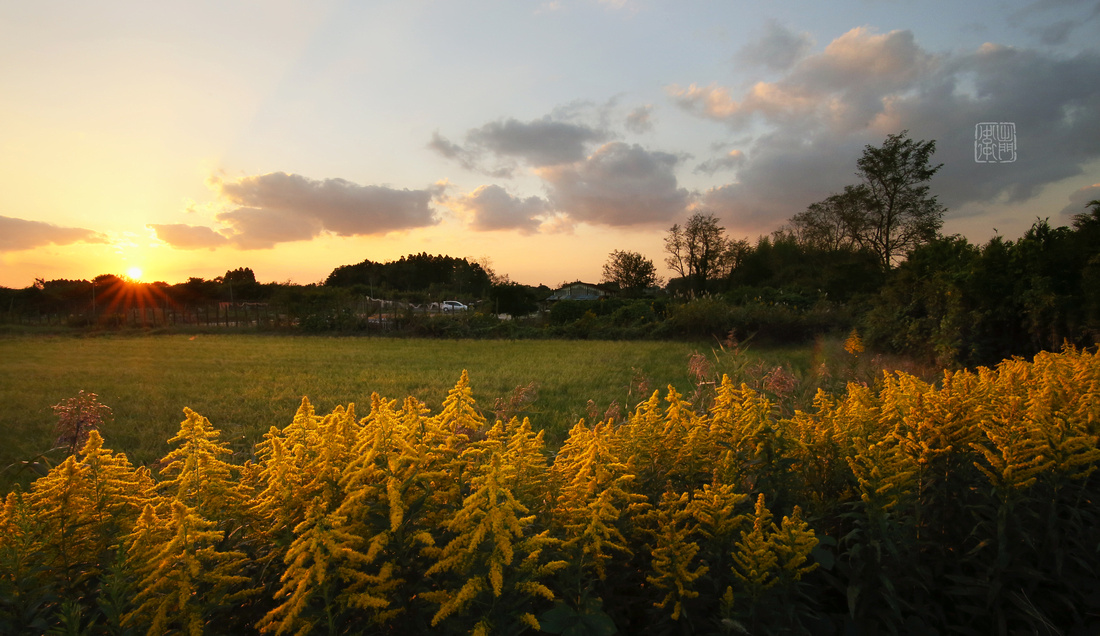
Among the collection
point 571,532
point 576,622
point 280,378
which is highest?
point 571,532

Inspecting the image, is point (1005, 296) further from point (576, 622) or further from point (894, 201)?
point (894, 201)

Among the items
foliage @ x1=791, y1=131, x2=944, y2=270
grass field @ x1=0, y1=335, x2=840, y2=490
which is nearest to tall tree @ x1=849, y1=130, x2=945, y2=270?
foliage @ x1=791, y1=131, x2=944, y2=270

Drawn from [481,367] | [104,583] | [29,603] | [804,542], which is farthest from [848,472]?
[481,367]

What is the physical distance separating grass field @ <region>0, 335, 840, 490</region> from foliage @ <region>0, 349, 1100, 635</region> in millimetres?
2883

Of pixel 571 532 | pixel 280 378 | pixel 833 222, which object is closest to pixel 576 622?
pixel 571 532

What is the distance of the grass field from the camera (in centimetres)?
657

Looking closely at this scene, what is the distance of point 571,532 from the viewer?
1839 mm

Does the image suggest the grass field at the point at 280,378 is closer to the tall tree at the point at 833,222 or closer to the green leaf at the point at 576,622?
the green leaf at the point at 576,622

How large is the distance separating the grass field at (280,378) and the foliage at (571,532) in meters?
2.88

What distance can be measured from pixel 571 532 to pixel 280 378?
1002 centimetres

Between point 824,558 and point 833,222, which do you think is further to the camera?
point 833,222

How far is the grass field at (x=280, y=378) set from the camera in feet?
21.6

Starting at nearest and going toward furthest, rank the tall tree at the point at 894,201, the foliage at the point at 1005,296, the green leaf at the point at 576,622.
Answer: the green leaf at the point at 576,622 < the foliage at the point at 1005,296 < the tall tree at the point at 894,201

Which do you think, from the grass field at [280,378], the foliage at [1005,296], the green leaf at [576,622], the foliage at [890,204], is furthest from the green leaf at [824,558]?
the foliage at [890,204]
